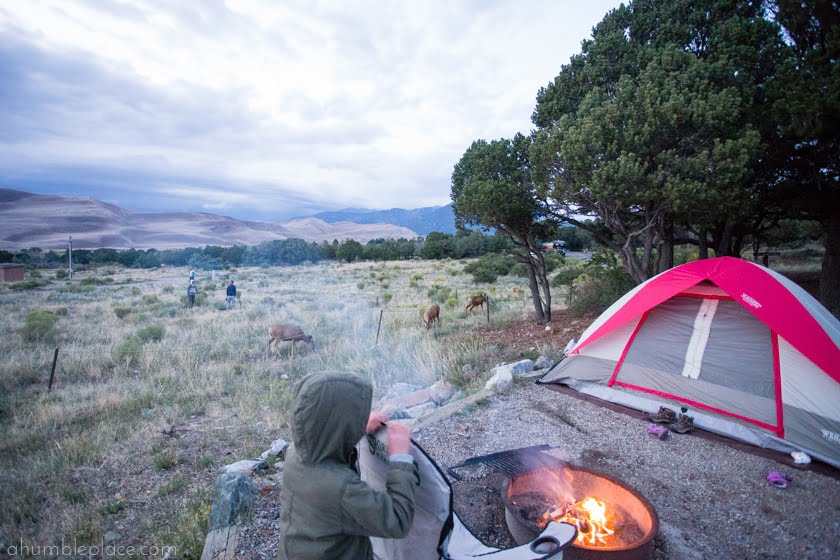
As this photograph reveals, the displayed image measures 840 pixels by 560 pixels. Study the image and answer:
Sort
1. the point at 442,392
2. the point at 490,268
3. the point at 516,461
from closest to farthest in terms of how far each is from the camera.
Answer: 1. the point at 516,461
2. the point at 442,392
3. the point at 490,268

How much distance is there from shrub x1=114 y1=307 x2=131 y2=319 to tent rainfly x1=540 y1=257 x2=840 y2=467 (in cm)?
1516

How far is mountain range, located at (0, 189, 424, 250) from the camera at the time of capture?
63131mm

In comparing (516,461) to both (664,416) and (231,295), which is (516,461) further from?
(231,295)

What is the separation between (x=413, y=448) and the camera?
223cm

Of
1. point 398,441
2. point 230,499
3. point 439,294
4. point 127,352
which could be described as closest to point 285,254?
point 439,294

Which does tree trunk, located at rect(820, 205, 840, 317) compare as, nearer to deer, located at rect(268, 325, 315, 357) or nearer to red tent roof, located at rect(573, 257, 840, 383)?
red tent roof, located at rect(573, 257, 840, 383)

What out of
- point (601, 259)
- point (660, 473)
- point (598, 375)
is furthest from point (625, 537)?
point (601, 259)

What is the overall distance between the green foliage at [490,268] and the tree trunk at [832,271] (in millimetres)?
16308

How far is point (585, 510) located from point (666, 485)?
149 centimetres

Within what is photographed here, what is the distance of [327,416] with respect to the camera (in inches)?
71.3

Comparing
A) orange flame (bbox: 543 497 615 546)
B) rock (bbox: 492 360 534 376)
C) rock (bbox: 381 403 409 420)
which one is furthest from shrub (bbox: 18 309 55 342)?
orange flame (bbox: 543 497 615 546)

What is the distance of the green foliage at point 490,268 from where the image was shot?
25562mm

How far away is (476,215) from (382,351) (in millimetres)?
3987

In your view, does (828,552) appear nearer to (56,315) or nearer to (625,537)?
(625,537)
